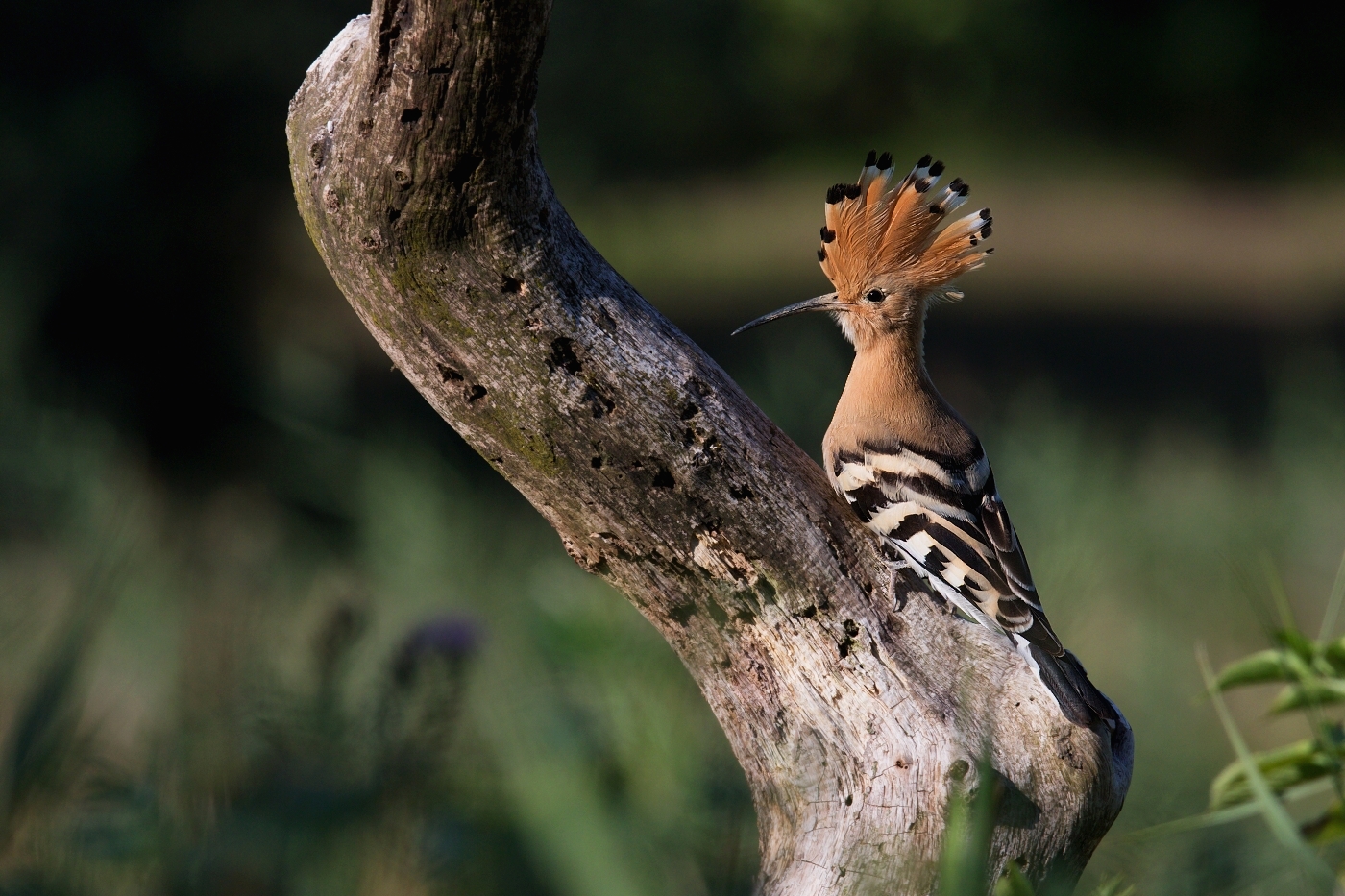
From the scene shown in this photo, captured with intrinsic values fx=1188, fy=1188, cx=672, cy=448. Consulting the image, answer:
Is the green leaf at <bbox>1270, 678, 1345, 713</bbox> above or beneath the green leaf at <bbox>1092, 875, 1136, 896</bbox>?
above

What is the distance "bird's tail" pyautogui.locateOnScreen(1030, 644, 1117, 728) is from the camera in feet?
3.18

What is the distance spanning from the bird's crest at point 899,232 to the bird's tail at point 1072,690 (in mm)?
454

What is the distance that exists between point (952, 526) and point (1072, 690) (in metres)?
0.29

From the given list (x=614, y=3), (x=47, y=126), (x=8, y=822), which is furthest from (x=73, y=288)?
(x=614, y=3)

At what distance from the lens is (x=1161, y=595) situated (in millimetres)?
2904

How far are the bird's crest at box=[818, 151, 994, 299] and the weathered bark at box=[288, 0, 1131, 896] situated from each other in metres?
0.38

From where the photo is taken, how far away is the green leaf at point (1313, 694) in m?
1.13

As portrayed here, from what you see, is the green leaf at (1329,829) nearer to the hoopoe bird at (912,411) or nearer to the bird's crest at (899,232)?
the hoopoe bird at (912,411)

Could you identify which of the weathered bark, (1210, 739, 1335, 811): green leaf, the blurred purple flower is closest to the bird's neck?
the weathered bark

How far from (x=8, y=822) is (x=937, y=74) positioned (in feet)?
27.0

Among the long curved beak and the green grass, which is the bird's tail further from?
the long curved beak

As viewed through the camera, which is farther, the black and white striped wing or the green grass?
the black and white striped wing

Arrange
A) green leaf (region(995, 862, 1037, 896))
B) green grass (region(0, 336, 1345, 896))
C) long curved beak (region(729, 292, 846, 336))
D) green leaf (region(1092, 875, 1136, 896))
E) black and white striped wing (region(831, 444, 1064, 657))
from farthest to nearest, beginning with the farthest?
long curved beak (region(729, 292, 846, 336)), black and white striped wing (region(831, 444, 1064, 657)), green leaf (region(1092, 875, 1136, 896)), green leaf (region(995, 862, 1037, 896)), green grass (region(0, 336, 1345, 896))

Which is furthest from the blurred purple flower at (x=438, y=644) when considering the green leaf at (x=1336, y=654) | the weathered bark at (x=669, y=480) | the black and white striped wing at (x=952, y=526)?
the green leaf at (x=1336, y=654)
